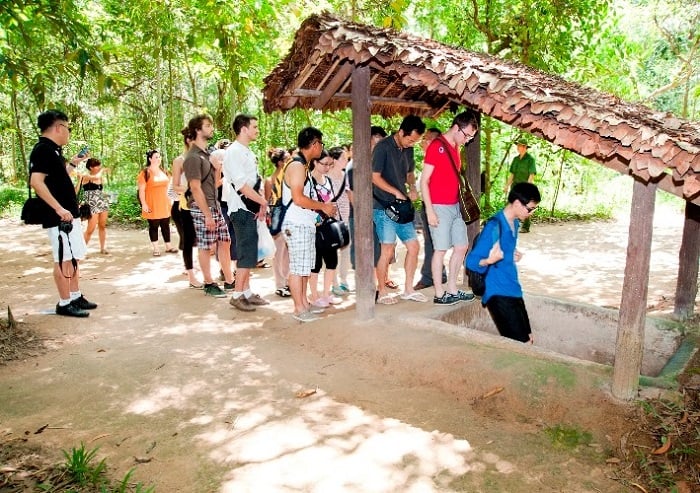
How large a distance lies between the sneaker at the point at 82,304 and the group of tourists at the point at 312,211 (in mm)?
24

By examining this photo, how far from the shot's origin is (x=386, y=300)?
5465 millimetres

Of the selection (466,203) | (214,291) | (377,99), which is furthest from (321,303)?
(377,99)

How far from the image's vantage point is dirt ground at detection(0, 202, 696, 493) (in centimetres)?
291

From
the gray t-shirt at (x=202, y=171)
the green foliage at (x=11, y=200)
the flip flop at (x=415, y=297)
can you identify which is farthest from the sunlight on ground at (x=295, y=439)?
the green foliage at (x=11, y=200)

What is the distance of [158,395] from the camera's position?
3.82 meters

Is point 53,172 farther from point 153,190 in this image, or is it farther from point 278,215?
point 153,190

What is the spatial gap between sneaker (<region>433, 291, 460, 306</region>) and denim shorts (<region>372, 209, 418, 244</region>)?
0.67 m

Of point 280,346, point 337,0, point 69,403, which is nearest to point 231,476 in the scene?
point 69,403

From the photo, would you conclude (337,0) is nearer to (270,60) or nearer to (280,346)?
(270,60)

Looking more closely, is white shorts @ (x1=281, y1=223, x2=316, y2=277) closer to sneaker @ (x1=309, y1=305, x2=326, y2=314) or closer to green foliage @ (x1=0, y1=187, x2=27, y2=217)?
sneaker @ (x1=309, y1=305, x2=326, y2=314)

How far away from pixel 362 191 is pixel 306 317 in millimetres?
1447

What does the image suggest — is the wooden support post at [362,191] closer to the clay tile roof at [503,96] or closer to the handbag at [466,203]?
the clay tile roof at [503,96]

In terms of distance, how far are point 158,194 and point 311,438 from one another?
20.8 ft

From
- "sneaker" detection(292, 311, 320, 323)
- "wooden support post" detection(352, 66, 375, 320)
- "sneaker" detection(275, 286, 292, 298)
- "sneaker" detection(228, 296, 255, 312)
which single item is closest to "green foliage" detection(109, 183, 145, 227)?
"sneaker" detection(275, 286, 292, 298)
